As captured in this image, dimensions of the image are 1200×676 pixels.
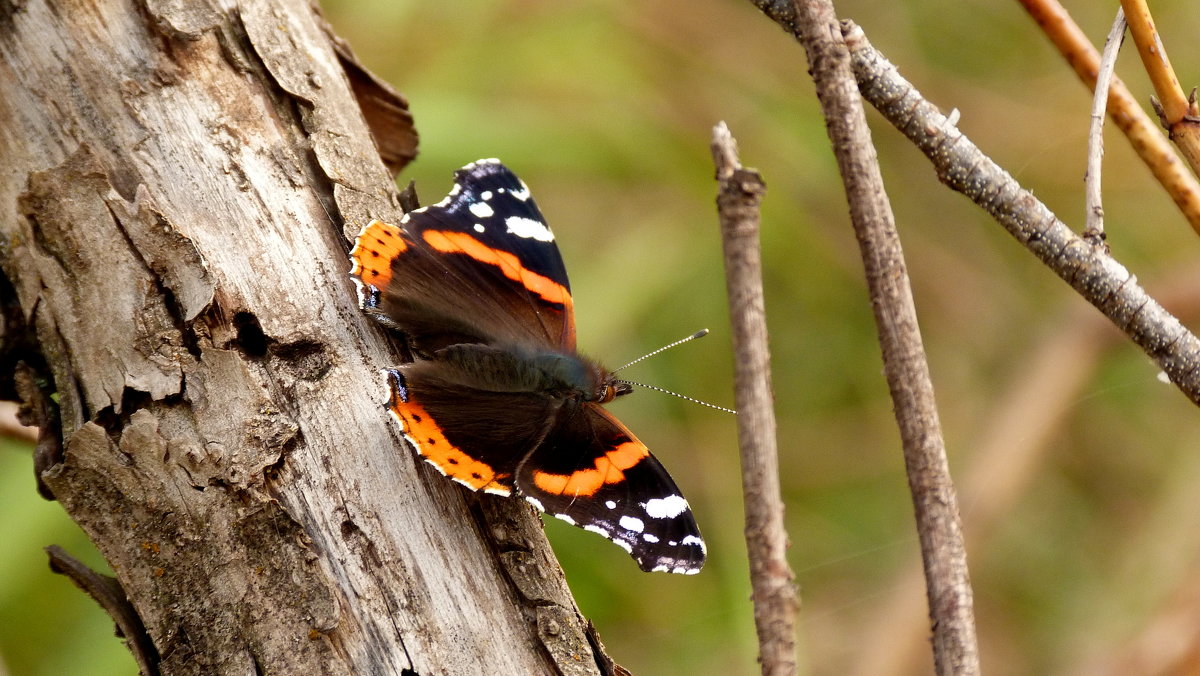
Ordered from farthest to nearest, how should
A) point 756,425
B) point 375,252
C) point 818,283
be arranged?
point 818,283, point 375,252, point 756,425

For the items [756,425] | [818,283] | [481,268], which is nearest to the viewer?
[756,425]

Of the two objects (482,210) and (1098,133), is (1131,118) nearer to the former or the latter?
(1098,133)

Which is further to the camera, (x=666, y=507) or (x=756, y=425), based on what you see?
(x=666, y=507)

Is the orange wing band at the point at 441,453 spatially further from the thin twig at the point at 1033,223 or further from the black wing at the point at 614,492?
the thin twig at the point at 1033,223

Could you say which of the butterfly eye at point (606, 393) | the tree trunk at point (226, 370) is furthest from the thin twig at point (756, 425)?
the butterfly eye at point (606, 393)

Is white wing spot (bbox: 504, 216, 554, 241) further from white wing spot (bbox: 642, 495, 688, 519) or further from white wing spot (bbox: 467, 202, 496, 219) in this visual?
white wing spot (bbox: 642, 495, 688, 519)

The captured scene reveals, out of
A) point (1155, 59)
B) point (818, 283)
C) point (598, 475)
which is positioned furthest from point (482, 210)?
point (818, 283)

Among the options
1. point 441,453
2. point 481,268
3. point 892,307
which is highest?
point 481,268

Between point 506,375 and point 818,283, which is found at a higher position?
point 818,283
